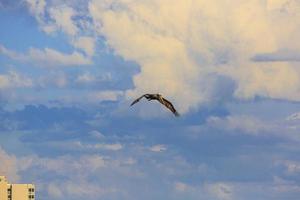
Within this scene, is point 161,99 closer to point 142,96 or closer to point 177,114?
point 142,96

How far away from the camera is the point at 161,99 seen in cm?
8612

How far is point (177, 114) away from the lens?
77750 mm

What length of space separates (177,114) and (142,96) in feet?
26.9

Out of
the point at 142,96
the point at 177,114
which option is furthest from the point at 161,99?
the point at 177,114

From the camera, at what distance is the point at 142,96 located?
279ft

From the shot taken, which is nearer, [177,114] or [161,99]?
[177,114]

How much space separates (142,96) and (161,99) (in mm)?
2231

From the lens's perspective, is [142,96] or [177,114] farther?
[142,96]

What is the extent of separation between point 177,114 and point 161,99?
8599 mm
